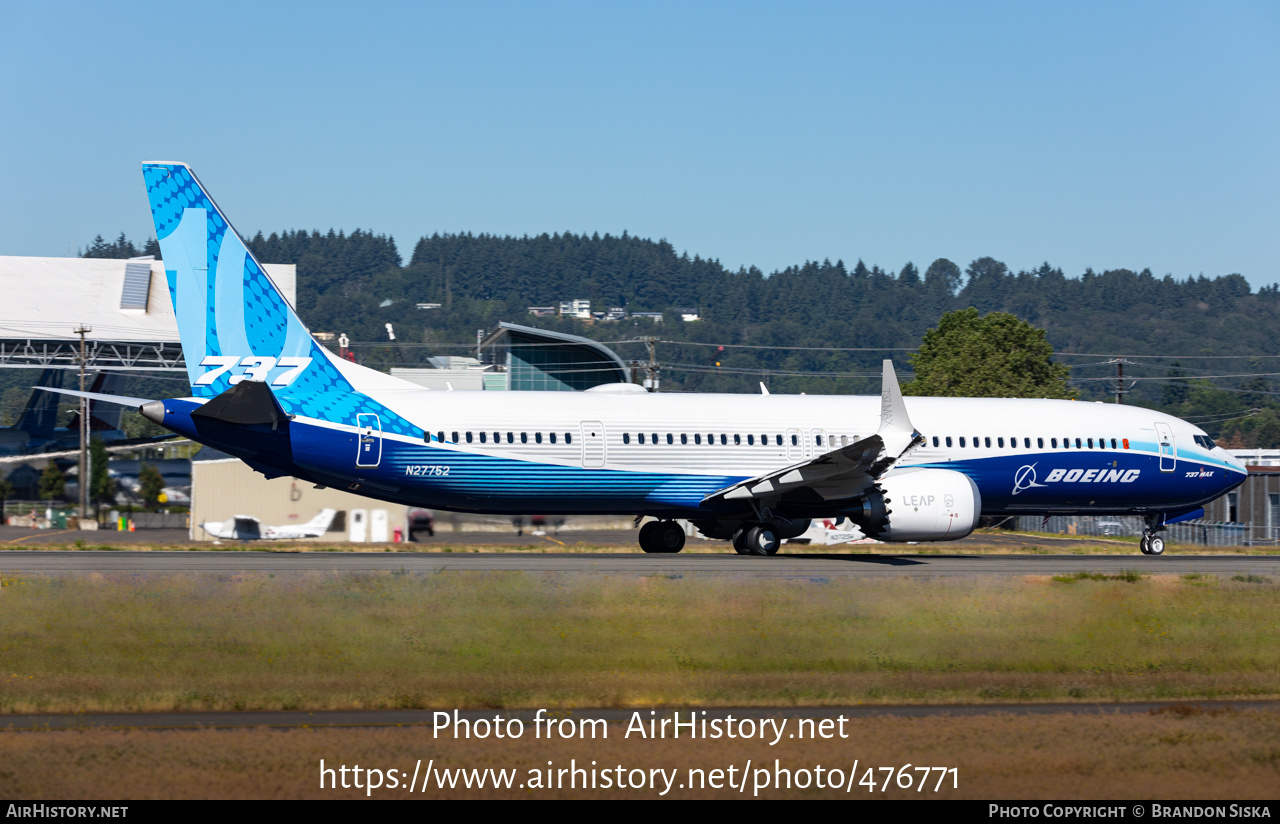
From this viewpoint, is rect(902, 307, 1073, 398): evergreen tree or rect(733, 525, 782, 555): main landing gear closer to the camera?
rect(733, 525, 782, 555): main landing gear

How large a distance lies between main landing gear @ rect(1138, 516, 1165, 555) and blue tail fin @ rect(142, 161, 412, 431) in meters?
20.0

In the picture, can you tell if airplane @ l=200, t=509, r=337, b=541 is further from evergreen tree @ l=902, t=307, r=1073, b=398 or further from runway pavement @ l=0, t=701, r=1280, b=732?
evergreen tree @ l=902, t=307, r=1073, b=398

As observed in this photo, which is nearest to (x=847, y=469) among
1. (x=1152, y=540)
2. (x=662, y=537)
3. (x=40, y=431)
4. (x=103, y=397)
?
(x=662, y=537)

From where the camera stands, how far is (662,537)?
1196 inches

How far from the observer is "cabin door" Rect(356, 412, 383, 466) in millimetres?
25953

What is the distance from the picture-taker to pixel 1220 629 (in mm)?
19047

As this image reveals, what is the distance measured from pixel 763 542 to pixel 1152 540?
11428 millimetres

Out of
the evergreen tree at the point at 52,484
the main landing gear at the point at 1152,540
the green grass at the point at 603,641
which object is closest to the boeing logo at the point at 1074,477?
the main landing gear at the point at 1152,540

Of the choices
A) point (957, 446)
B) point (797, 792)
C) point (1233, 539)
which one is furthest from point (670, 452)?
point (1233, 539)

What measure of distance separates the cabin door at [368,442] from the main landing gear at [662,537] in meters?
7.46

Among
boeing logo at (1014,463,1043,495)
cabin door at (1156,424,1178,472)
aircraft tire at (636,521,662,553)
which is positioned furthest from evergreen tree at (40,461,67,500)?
cabin door at (1156,424,1178,472)

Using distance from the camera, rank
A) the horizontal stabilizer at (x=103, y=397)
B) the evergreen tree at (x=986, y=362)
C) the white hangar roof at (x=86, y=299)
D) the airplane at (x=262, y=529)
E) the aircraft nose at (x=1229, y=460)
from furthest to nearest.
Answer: the evergreen tree at (x=986, y=362), the white hangar roof at (x=86, y=299), the airplane at (x=262, y=529), the aircraft nose at (x=1229, y=460), the horizontal stabilizer at (x=103, y=397)

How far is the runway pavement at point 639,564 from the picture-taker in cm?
2239

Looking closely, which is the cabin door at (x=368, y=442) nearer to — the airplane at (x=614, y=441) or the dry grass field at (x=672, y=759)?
the airplane at (x=614, y=441)
